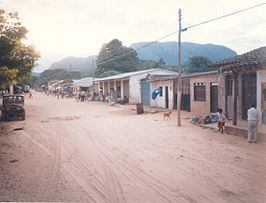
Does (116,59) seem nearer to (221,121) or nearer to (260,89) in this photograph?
(260,89)

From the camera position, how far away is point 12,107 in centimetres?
1598

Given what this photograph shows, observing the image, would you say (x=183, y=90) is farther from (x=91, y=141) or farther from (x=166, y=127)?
(x=91, y=141)

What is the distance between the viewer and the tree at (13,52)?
11109 mm

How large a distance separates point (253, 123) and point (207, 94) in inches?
303

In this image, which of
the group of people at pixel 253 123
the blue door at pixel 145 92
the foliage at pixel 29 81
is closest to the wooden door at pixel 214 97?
the group of people at pixel 253 123

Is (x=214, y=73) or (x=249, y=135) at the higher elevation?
(x=214, y=73)

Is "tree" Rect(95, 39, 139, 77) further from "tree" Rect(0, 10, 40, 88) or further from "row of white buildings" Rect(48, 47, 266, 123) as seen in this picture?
"tree" Rect(0, 10, 40, 88)

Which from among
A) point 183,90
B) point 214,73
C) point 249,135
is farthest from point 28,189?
point 183,90

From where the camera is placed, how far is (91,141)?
30.6 ft

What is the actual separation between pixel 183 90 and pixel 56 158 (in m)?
13.9

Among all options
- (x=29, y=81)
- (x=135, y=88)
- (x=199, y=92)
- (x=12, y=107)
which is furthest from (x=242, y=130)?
(x=29, y=81)

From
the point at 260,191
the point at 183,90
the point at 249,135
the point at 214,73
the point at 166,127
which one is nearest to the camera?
the point at 260,191

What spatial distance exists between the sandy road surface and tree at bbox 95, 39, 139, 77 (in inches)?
2048

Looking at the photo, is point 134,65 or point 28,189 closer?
point 28,189
